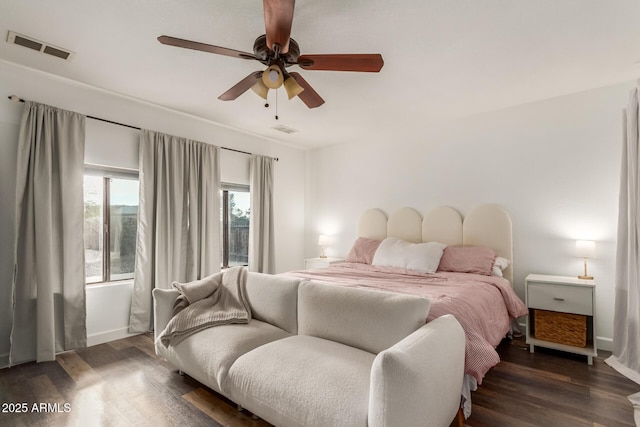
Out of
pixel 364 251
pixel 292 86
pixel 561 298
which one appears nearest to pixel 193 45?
pixel 292 86

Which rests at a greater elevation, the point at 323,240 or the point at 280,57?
the point at 280,57

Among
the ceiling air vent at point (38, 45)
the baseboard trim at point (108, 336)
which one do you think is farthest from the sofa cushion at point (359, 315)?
the ceiling air vent at point (38, 45)

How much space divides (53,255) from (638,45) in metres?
5.21

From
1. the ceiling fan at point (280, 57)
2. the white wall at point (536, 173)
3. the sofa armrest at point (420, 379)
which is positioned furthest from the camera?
the white wall at point (536, 173)

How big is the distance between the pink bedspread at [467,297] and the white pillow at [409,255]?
0.42 feet

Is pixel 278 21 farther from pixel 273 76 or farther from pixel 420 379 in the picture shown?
pixel 420 379

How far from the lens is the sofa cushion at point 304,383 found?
1.38m

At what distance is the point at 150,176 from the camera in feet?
11.3

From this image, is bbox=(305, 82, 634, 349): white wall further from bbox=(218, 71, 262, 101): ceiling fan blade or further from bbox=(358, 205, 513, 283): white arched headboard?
bbox=(218, 71, 262, 101): ceiling fan blade

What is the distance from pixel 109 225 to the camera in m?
3.34

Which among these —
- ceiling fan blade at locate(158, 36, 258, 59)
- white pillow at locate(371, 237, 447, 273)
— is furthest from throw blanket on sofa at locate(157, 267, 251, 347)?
white pillow at locate(371, 237, 447, 273)

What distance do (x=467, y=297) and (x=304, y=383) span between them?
1470 mm

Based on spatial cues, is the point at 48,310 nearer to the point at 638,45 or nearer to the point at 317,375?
the point at 317,375

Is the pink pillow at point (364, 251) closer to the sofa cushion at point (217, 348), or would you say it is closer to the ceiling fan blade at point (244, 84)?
the sofa cushion at point (217, 348)
